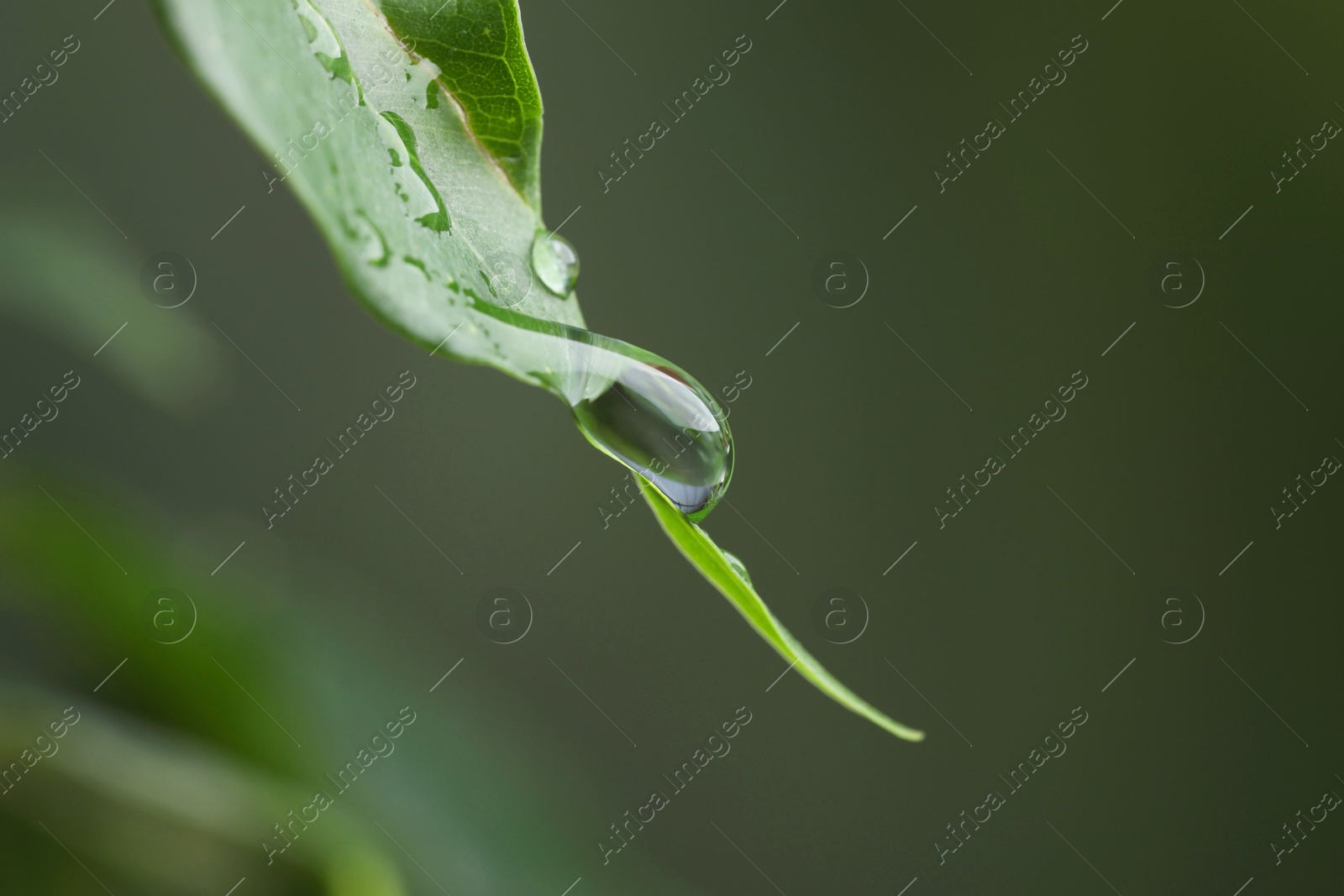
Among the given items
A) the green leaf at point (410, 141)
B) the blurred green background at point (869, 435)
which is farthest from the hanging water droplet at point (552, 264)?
the blurred green background at point (869, 435)

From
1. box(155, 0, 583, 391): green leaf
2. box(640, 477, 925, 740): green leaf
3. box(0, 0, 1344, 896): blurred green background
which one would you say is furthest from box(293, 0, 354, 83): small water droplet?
box(0, 0, 1344, 896): blurred green background

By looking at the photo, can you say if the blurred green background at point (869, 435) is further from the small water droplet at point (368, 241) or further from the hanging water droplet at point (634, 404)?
the small water droplet at point (368, 241)

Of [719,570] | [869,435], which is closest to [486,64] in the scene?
[719,570]

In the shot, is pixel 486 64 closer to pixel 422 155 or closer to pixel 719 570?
pixel 422 155

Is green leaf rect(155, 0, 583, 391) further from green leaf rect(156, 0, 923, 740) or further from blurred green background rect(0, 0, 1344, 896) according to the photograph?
blurred green background rect(0, 0, 1344, 896)

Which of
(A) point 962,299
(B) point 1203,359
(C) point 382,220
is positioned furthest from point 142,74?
(B) point 1203,359
